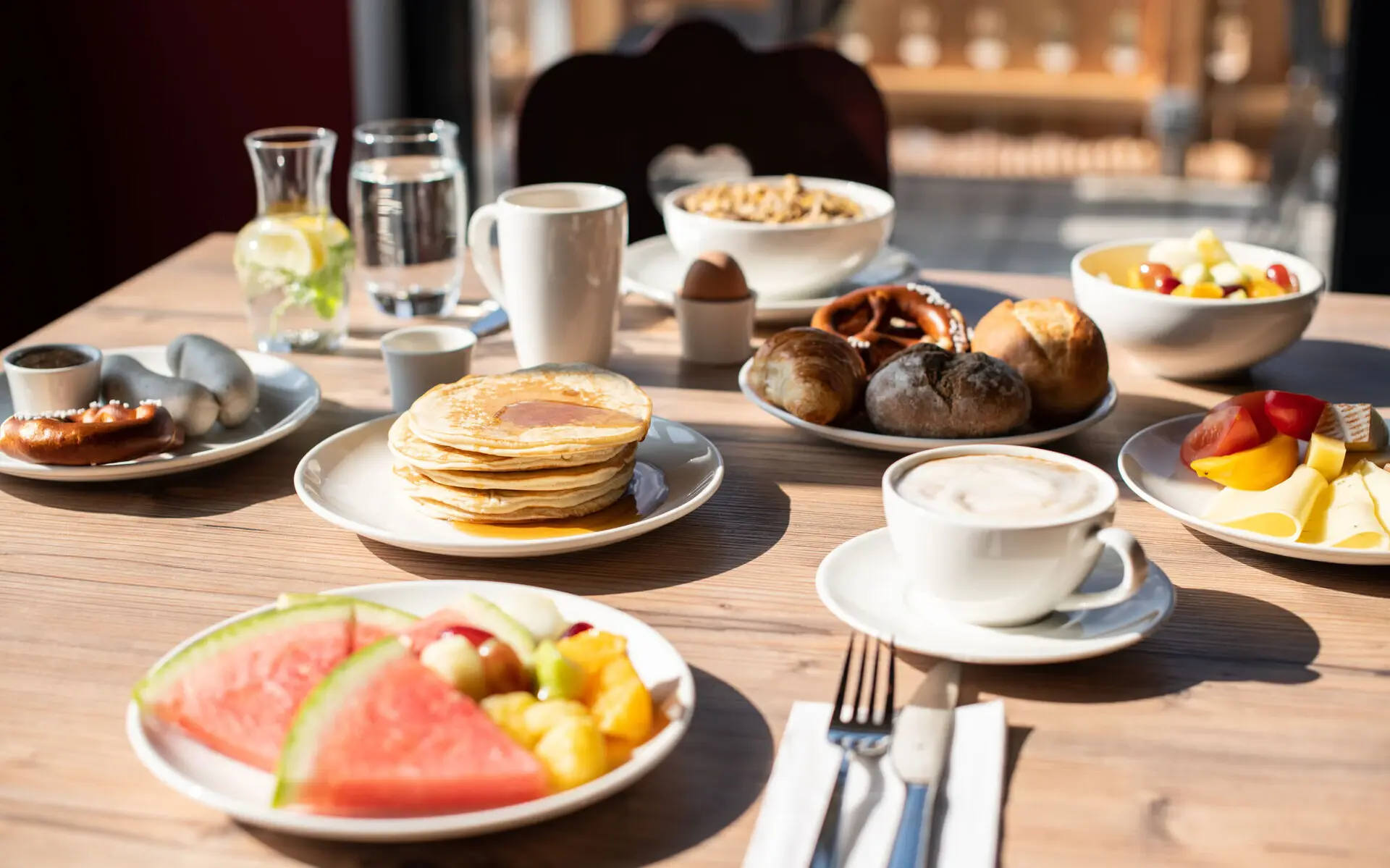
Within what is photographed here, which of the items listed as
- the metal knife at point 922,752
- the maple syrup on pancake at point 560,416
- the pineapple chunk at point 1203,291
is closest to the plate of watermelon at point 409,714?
the metal knife at point 922,752

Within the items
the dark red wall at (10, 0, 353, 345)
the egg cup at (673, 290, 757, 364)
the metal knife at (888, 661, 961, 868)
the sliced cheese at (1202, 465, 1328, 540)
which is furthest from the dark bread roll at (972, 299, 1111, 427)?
the dark red wall at (10, 0, 353, 345)

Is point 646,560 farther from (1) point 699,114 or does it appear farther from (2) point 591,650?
(1) point 699,114

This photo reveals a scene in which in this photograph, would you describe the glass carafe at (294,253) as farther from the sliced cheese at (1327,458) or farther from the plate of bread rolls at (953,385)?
the sliced cheese at (1327,458)

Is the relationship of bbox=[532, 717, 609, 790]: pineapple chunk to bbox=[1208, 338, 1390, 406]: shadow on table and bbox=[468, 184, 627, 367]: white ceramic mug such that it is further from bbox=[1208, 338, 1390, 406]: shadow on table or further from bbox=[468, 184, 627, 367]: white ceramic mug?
bbox=[1208, 338, 1390, 406]: shadow on table

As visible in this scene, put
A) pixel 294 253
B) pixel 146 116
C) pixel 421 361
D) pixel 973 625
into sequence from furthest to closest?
1. pixel 146 116
2. pixel 294 253
3. pixel 421 361
4. pixel 973 625

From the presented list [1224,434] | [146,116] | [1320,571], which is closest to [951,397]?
[1224,434]

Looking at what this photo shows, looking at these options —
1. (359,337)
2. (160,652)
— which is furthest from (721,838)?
(359,337)

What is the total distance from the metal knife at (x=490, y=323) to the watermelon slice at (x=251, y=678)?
86 cm

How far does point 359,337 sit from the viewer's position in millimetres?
1574

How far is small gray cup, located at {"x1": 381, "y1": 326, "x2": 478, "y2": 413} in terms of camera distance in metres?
1.26

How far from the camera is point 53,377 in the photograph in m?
1.18

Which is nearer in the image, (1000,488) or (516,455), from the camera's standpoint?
(1000,488)

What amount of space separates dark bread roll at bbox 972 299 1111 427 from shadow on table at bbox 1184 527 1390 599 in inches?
9.2

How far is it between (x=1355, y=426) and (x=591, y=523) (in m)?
0.60
